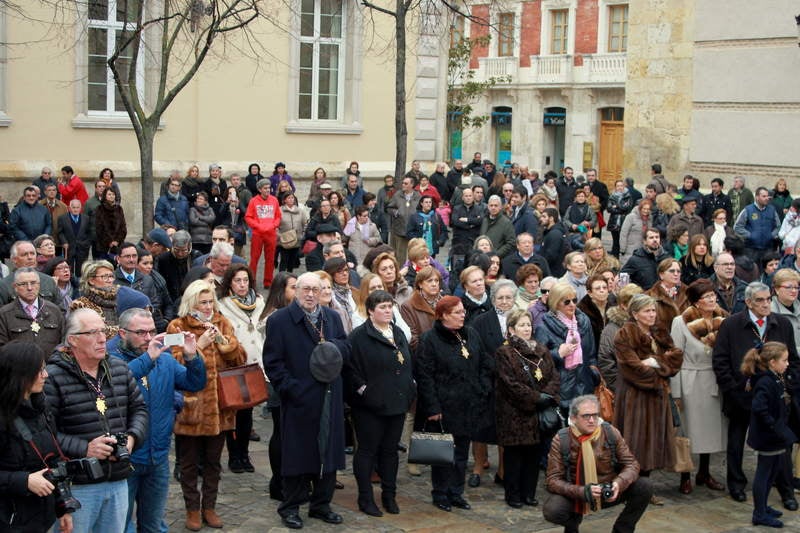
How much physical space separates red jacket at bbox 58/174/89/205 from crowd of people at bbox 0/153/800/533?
745 cm

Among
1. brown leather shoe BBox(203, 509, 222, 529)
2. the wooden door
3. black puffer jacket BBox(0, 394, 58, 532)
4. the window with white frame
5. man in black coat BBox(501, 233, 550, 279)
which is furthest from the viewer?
the wooden door

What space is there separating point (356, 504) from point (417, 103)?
17.6m

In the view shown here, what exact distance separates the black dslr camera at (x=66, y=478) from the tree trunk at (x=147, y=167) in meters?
9.38

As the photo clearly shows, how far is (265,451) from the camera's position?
35.1 ft

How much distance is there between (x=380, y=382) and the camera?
29.3 feet

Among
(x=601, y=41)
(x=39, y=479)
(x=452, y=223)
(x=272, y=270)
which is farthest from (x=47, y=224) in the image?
(x=601, y=41)

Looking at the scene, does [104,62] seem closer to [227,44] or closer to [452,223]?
[227,44]

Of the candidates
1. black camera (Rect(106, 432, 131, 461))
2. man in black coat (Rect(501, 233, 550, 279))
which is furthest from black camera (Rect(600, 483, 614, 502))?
man in black coat (Rect(501, 233, 550, 279))

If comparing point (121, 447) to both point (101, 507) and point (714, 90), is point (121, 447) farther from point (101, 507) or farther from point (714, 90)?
point (714, 90)

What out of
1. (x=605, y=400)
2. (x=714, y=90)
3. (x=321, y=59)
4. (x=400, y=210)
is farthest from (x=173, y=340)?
(x=714, y=90)

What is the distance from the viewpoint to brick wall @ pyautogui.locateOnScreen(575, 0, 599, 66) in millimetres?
50000

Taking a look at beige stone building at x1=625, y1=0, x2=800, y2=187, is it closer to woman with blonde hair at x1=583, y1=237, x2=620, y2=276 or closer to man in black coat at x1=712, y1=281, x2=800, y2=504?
woman with blonde hair at x1=583, y1=237, x2=620, y2=276

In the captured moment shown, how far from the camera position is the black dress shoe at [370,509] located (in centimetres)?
906

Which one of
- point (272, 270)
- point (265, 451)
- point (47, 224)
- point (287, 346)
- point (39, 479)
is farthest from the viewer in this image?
point (272, 270)
